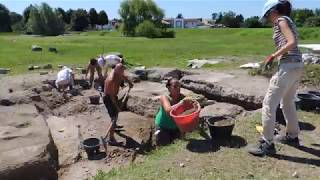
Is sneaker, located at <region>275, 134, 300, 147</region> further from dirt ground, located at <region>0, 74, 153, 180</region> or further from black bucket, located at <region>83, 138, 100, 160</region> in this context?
black bucket, located at <region>83, 138, 100, 160</region>

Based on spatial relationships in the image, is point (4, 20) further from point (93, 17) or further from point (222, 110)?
point (222, 110)

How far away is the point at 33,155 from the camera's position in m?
6.80

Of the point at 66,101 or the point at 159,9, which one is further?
the point at 159,9

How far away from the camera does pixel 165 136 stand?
7672 millimetres

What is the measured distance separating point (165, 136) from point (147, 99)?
3026mm

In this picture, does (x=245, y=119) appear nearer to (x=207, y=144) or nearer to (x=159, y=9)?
(x=207, y=144)

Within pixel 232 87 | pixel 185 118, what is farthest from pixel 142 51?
pixel 185 118

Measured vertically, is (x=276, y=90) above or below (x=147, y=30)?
above

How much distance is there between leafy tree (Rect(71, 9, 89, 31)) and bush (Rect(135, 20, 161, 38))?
134ft

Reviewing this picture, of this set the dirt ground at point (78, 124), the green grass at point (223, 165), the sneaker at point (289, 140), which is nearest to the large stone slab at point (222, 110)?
the dirt ground at point (78, 124)

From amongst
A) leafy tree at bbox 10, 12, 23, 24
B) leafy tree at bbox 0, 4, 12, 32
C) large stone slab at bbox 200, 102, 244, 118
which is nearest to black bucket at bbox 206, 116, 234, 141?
large stone slab at bbox 200, 102, 244, 118

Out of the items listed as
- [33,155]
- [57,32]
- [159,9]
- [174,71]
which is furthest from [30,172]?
[57,32]

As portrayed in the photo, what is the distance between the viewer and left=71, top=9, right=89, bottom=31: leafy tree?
9931 centimetres

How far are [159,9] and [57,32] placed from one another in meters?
17.1
